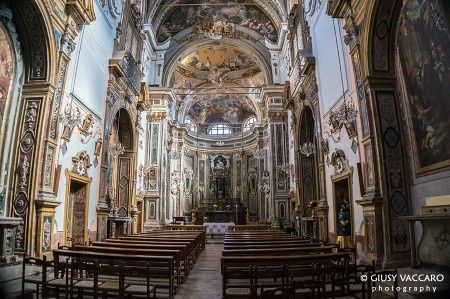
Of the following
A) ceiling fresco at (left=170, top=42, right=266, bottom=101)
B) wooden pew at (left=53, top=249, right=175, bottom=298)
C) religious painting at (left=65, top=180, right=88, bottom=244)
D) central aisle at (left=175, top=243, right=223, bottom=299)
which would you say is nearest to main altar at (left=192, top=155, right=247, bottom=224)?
ceiling fresco at (left=170, top=42, right=266, bottom=101)

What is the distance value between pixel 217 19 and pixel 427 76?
16967mm

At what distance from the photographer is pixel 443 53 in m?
6.01

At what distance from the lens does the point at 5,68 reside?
7.88m

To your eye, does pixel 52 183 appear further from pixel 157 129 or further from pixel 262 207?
pixel 262 207

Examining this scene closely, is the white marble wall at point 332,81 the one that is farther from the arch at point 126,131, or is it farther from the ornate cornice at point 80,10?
the arch at point 126,131

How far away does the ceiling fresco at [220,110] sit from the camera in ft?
100

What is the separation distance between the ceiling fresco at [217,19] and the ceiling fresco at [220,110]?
8.67 m

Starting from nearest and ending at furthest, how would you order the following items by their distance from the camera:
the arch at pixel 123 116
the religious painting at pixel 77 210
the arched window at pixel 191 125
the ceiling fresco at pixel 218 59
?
the religious painting at pixel 77 210 < the arch at pixel 123 116 < the ceiling fresco at pixel 218 59 < the arched window at pixel 191 125

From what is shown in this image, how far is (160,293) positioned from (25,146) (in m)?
4.74

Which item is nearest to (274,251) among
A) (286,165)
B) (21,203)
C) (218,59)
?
(21,203)

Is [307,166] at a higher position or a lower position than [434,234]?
higher

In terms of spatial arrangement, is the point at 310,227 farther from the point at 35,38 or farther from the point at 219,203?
the point at 219,203

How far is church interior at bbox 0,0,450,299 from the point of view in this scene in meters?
5.72

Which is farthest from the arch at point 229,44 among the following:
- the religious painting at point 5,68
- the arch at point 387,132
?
the arch at point 387,132
